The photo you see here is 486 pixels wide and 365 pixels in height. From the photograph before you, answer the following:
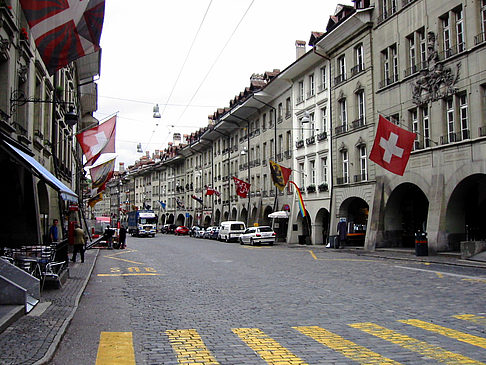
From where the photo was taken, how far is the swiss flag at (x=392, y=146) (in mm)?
22516

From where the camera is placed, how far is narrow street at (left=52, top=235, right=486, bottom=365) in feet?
22.2

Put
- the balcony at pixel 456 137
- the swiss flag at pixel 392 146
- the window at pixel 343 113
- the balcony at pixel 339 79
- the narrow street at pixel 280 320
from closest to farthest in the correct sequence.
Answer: the narrow street at pixel 280 320 < the swiss flag at pixel 392 146 < the balcony at pixel 456 137 < the window at pixel 343 113 < the balcony at pixel 339 79

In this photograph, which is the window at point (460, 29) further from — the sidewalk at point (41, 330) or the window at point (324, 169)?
the sidewalk at point (41, 330)

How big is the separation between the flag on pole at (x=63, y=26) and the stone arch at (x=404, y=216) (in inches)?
914

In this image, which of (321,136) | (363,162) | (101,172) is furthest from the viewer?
(321,136)

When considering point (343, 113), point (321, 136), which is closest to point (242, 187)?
point (321, 136)

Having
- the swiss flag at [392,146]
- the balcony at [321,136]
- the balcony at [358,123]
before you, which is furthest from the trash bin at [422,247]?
the balcony at [321,136]

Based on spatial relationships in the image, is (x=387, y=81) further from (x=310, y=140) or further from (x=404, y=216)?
(x=310, y=140)

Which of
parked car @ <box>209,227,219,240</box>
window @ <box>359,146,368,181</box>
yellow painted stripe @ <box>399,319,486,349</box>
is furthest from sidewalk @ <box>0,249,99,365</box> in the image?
parked car @ <box>209,227,219,240</box>

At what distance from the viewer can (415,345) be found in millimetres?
7230

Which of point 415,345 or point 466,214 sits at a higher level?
point 466,214

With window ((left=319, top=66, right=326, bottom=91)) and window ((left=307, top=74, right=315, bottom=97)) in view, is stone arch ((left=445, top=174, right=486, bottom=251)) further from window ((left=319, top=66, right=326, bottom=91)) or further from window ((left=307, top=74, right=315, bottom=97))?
window ((left=307, top=74, right=315, bottom=97))

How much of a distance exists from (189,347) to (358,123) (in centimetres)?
2830

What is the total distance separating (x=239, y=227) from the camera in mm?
48312
